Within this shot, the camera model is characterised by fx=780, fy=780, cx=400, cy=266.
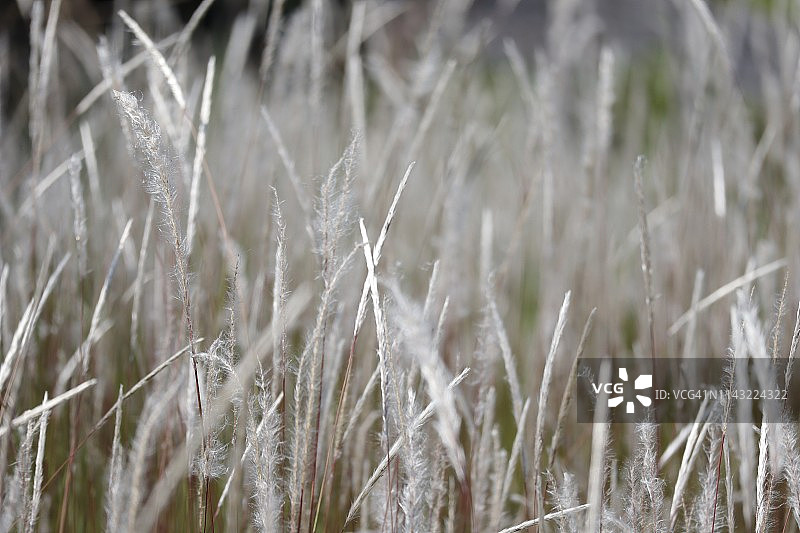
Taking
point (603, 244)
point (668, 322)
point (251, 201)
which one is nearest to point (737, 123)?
point (603, 244)

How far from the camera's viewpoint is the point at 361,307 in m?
0.63

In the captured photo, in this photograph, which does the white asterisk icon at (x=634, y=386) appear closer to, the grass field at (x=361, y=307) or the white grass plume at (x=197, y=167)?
the grass field at (x=361, y=307)

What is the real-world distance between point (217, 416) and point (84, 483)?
1.74 ft

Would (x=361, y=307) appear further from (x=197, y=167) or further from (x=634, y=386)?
(x=634, y=386)

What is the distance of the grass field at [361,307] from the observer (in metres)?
0.63

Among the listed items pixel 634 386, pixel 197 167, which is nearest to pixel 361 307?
pixel 197 167

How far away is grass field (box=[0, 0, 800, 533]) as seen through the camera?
0.63m

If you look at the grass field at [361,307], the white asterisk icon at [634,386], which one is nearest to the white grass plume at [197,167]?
the grass field at [361,307]

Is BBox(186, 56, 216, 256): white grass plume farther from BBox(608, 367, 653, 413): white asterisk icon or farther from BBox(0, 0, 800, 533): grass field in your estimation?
BBox(608, 367, 653, 413): white asterisk icon

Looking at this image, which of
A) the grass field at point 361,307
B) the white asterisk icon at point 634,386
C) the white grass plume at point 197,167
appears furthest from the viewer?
the white asterisk icon at point 634,386

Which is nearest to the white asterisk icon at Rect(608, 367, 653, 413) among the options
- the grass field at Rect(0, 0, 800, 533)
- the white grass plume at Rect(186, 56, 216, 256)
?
the grass field at Rect(0, 0, 800, 533)

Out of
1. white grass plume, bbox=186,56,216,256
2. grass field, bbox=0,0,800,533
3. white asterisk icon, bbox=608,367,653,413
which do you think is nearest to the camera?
grass field, bbox=0,0,800,533

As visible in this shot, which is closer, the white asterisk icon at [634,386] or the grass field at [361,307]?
the grass field at [361,307]

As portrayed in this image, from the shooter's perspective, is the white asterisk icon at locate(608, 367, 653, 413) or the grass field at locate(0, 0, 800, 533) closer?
the grass field at locate(0, 0, 800, 533)
